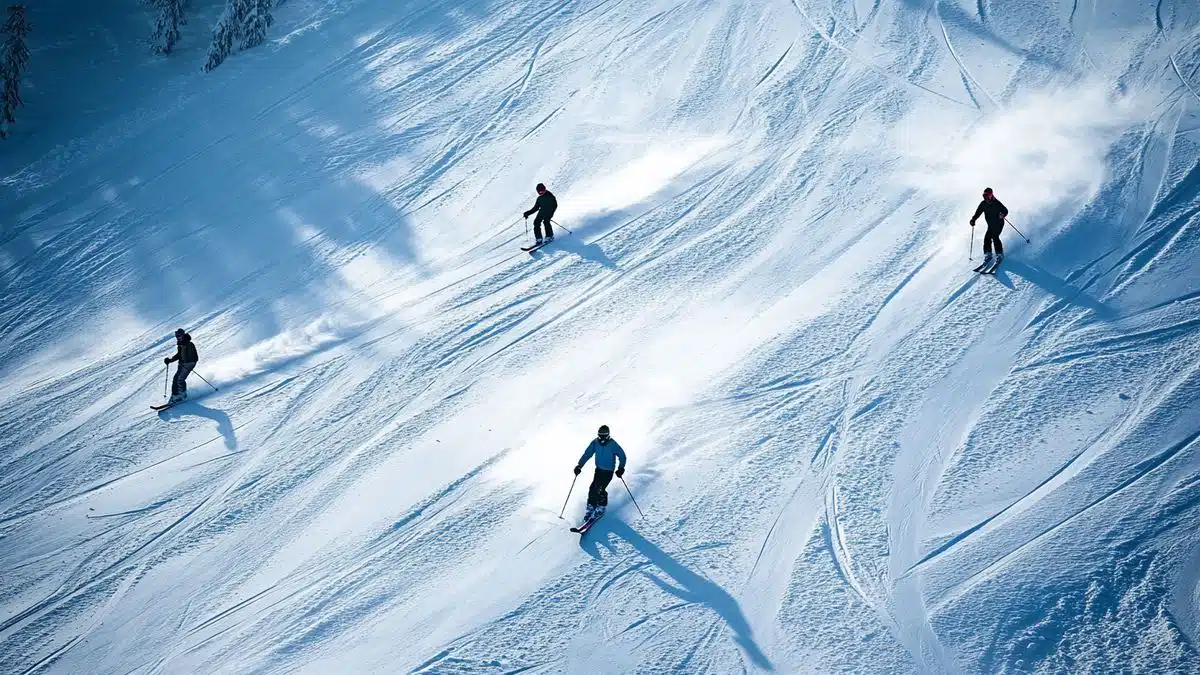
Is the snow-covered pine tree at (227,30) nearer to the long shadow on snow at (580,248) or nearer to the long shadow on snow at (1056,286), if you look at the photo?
the long shadow on snow at (580,248)

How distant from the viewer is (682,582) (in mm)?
10070

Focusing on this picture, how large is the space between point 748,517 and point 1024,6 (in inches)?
590

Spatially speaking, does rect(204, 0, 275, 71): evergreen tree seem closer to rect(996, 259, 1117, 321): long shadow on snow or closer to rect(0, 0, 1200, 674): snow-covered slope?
rect(0, 0, 1200, 674): snow-covered slope

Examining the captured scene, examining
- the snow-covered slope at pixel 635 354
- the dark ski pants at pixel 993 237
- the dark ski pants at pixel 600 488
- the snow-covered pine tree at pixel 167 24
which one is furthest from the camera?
the snow-covered pine tree at pixel 167 24

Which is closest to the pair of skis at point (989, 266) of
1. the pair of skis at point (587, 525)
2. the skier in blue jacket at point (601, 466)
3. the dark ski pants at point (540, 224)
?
the skier in blue jacket at point (601, 466)

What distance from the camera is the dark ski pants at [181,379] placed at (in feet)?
45.3

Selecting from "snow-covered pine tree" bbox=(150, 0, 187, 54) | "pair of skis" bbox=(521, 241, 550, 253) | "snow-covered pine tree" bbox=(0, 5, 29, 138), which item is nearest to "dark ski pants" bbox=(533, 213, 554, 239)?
"pair of skis" bbox=(521, 241, 550, 253)

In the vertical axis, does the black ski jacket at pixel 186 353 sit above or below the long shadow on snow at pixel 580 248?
above

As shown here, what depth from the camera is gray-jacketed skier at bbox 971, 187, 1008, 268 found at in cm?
1350

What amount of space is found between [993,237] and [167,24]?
20.6 metres

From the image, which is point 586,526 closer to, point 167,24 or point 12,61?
point 12,61

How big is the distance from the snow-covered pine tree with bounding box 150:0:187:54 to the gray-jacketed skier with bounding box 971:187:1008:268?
20.0 m

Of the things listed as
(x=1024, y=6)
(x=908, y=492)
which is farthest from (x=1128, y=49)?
(x=908, y=492)

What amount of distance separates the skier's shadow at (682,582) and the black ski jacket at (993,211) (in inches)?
282
